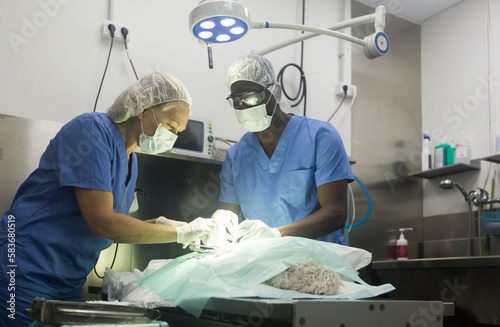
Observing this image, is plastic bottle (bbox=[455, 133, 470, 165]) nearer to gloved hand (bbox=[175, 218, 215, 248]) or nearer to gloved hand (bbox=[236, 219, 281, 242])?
gloved hand (bbox=[236, 219, 281, 242])

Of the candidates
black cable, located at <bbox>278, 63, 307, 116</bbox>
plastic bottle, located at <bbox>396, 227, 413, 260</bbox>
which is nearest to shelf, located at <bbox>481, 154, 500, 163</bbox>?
plastic bottle, located at <bbox>396, 227, 413, 260</bbox>

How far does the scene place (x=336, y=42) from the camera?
11.6 feet

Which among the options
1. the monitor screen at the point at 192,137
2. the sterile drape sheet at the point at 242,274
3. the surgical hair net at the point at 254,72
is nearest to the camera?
the sterile drape sheet at the point at 242,274

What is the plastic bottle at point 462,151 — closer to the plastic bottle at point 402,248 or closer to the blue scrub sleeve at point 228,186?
the plastic bottle at point 402,248

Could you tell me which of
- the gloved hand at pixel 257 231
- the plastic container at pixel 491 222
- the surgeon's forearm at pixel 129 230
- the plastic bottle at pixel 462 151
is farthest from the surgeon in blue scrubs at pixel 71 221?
the plastic bottle at pixel 462 151

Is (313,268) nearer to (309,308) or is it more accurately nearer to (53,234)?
(309,308)

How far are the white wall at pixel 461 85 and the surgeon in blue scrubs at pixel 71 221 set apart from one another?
7.72 ft

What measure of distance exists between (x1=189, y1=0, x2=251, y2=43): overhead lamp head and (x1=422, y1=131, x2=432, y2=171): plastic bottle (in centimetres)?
207

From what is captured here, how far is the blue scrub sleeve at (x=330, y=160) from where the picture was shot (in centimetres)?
205

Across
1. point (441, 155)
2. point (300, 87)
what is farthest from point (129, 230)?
point (441, 155)

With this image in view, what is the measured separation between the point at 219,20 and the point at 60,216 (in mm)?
951

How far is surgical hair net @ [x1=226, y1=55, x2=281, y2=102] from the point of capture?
217 centimetres

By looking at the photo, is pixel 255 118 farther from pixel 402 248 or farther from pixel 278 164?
pixel 402 248

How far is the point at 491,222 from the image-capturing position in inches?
119
